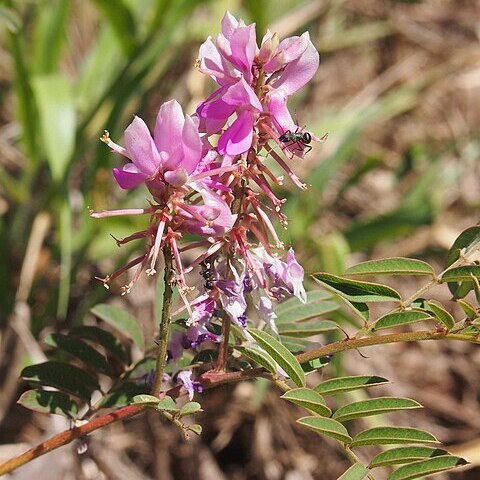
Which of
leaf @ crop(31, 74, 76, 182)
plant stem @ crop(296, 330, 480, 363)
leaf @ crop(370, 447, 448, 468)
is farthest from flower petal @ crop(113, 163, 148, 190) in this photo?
leaf @ crop(31, 74, 76, 182)

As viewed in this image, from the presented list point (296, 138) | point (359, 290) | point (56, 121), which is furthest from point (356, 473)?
point (56, 121)

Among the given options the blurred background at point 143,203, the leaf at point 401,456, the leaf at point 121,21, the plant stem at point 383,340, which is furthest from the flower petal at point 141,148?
the leaf at point 121,21

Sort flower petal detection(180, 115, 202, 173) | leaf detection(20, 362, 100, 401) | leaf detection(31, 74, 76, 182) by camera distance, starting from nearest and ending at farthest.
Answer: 1. flower petal detection(180, 115, 202, 173)
2. leaf detection(20, 362, 100, 401)
3. leaf detection(31, 74, 76, 182)

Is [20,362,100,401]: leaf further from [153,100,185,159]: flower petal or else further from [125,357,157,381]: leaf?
[153,100,185,159]: flower petal

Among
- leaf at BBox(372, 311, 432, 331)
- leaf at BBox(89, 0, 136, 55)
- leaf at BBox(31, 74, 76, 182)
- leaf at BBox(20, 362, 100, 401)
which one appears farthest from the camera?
leaf at BBox(89, 0, 136, 55)

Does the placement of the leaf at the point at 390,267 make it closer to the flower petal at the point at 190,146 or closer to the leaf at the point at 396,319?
the leaf at the point at 396,319

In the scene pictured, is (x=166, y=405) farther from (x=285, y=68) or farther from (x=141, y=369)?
(x=285, y=68)

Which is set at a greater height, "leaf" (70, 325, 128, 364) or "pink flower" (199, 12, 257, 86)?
"pink flower" (199, 12, 257, 86)
